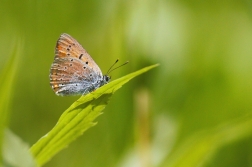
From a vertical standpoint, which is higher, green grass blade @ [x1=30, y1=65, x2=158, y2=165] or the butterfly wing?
green grass blade @ [x1=30, y1=65, x2=158, y2=165]

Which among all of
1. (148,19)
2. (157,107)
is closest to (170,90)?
(157,107)

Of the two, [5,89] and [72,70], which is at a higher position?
[5,89]

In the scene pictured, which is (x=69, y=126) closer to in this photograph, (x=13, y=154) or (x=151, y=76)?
(x=13, y=154)

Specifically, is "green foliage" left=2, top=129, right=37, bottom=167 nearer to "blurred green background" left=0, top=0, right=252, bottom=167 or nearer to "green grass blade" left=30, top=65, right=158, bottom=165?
"green grass blade" left=30, top=65, right=158, bottom=165

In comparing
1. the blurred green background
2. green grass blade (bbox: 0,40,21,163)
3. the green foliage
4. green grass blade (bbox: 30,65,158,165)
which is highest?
green grass blade (bbox: 0,40,21,163)

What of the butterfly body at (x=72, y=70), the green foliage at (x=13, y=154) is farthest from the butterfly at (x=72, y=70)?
the green foliage at (x=13, y=154)

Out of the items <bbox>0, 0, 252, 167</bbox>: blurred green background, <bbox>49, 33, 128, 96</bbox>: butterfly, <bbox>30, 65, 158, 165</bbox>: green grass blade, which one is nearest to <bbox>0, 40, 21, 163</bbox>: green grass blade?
<bbox>30, 65, 158, 165</bbox>: green grass blade

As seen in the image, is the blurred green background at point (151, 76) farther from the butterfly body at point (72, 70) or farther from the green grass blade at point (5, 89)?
the green grass blade at point (5, 89)

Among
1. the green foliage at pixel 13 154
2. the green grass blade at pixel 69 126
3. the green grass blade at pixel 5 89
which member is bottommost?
the green grass blade at pixel 69 126

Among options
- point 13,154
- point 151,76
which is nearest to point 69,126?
point 13,154
